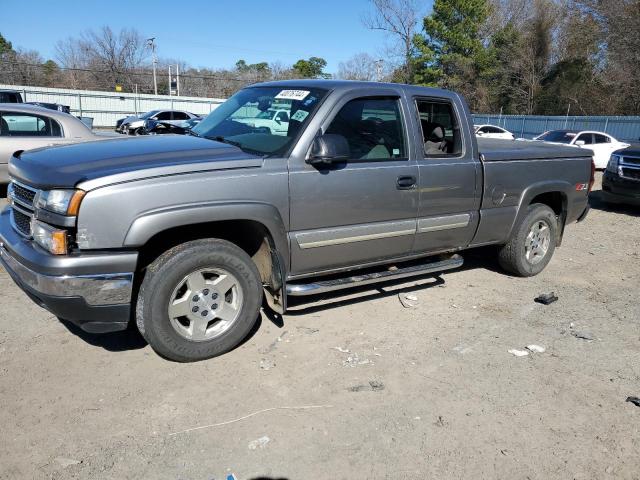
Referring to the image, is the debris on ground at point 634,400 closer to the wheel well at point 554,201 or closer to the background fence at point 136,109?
the wheel well at point 554,201

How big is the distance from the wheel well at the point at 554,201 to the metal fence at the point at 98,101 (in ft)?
104

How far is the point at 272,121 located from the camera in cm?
406

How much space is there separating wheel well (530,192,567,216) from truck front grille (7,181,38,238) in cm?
488

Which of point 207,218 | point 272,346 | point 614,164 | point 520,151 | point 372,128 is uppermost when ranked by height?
point 372,128

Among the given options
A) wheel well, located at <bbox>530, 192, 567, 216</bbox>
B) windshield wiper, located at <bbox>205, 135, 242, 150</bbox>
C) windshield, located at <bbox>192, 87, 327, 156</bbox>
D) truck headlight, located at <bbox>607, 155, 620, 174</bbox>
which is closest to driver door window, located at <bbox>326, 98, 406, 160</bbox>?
windshield, located at <bbox>192, 87, 327, 156</bbox>

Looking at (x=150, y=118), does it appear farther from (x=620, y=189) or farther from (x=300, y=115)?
(x=300, y=115)

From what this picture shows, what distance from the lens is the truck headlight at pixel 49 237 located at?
9.95 ft

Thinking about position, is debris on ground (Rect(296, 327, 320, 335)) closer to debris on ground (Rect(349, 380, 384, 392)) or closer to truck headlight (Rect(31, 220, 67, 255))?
debris on ground (Rect(349, 380, 384, 392))

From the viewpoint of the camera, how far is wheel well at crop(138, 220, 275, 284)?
347 centimetres

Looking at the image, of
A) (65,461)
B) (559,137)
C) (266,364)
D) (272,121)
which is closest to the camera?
(65,461)

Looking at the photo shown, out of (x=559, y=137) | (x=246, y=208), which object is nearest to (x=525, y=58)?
(x=559, y=137)

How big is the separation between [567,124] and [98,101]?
29.0 m

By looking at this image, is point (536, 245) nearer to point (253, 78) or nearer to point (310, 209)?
point (310, 209)

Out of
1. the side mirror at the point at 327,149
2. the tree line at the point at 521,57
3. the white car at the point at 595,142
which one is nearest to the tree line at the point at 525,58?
the tree line at the point at 521,57
